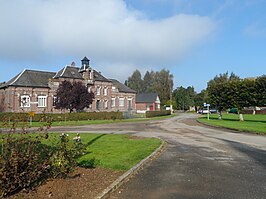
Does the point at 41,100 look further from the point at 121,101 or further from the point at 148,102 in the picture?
the point at 148,102

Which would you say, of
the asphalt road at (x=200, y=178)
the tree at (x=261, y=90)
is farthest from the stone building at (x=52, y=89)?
the asphalt road at (x=200, y=178)

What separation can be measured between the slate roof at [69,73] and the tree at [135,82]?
65730 millimetres

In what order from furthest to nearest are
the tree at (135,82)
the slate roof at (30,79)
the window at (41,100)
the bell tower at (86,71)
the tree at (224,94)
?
the tree at (135,82)
the bell tower at (86,71)
the window at (41,100)
the slate roof at (30,79)
the tree at (224,94)

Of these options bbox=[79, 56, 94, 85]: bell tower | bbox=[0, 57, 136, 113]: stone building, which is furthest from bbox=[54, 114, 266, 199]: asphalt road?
bbox=[79, 56, 94, 85]: bell tower

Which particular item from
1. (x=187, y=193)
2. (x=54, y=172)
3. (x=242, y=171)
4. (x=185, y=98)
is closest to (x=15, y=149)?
(x=54, y=172)

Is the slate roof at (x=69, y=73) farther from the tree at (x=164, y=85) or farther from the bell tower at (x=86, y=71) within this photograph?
the tree at (x=164, y=85)

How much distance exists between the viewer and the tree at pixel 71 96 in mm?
46250

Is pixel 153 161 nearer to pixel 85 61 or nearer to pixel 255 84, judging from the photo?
pixel 255 84

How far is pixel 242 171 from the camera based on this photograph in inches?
317

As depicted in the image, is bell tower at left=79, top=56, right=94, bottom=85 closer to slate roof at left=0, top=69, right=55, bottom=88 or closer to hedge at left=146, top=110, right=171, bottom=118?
slate roof at left=0, top=69, right=55, bottom=88

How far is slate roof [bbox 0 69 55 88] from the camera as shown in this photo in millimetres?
51094

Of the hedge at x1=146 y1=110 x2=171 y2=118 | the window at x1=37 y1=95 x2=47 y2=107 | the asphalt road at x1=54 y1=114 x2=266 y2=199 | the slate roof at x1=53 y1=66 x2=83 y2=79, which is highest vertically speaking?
the slate roof at x1=53 y1=66 x2=83 y2=79

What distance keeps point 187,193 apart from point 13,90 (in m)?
49.7

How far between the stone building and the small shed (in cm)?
1292
